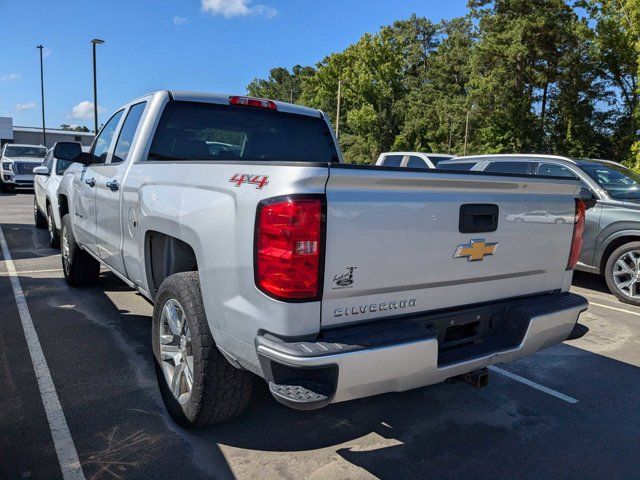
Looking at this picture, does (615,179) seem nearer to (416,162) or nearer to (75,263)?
(416,162)

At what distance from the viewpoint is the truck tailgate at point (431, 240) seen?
2.20 metres

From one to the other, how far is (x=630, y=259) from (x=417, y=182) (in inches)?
207

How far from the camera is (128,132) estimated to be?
4.25 m

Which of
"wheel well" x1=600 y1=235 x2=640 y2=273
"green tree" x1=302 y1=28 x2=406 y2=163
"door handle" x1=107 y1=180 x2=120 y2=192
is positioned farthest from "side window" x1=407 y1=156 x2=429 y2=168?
"green tree" x1=302 y1=28 x2=406 y2=163

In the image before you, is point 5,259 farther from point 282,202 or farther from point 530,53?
point 530,53

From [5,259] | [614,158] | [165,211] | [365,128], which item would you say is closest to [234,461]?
[165,211]

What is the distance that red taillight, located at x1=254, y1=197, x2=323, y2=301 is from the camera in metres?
2.10

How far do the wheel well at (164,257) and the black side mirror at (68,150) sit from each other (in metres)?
2.05

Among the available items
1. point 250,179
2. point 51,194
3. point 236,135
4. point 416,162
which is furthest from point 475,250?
point 416,162

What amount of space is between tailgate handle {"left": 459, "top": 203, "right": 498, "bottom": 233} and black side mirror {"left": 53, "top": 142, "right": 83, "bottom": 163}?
3914 mm

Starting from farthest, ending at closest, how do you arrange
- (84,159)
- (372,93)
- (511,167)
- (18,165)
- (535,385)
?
(372,93), (18,165), (511,167), (84,159), (535,385)

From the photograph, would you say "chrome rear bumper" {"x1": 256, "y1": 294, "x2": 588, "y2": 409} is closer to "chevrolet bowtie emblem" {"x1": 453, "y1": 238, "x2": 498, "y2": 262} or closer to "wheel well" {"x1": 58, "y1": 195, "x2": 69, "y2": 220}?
"chevrolet bowtie emblem" {"x1": 453, "y1": 238, "x2": 498, "y2": 262}

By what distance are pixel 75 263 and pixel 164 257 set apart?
9.90 feet

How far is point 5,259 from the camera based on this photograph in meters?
7.59
